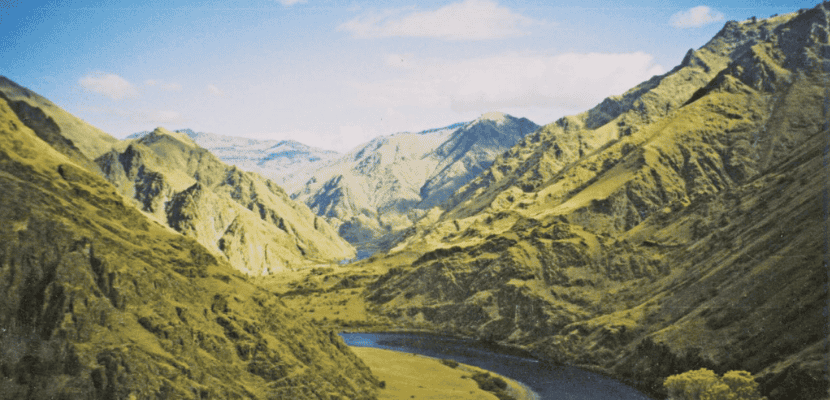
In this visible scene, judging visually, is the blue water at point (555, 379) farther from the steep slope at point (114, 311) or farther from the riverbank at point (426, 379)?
the steep slope at point (114, 311)

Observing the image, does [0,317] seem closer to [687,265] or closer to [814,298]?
[814,298]

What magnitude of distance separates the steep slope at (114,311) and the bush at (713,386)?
206 feet

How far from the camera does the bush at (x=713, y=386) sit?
114 metres

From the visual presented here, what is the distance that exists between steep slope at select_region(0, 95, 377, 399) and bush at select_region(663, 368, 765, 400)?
2472 inches

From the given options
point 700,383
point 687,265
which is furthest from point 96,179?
point 687,265

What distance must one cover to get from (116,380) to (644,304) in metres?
156

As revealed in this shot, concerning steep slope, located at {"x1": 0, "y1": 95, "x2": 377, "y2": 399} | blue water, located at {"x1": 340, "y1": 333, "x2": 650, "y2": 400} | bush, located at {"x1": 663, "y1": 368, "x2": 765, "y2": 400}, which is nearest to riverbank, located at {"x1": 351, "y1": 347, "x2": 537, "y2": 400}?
blue water, located at {"x1": 340, "y1": 333, "x2": 650, "y2": 400}

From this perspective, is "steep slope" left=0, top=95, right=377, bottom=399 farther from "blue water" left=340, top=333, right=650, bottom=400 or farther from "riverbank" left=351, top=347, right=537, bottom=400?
"blue water" left=340, top=333, right=650, bottom=400

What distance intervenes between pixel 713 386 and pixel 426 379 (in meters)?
67.5

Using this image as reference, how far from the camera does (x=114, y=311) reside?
78.7 m

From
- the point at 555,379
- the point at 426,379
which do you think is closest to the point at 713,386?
the point at 555,379

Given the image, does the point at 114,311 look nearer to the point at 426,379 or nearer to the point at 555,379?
the point at 426,379

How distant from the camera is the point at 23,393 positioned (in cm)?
6544

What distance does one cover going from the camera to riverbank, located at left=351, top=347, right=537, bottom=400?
14025cm
